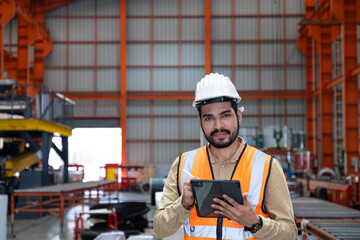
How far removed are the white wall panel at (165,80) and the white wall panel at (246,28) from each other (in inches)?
192

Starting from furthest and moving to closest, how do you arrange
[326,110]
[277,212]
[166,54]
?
[166,54] < [326,110] < [277,212]

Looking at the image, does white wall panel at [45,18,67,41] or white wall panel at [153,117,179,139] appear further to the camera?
white wall panel at [45,18,67,41]

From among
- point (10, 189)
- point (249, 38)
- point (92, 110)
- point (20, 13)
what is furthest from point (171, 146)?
point (10, 189)

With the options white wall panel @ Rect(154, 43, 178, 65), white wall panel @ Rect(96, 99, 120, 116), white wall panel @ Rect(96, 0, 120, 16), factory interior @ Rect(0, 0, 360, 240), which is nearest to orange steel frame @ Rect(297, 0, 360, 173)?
factory interior @ Rect(0, 0, 360, 240)

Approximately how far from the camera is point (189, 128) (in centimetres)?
2944

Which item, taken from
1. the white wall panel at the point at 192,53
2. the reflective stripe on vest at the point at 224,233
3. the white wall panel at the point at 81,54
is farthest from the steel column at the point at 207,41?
the reflective stripe on vest at the point at 224,233

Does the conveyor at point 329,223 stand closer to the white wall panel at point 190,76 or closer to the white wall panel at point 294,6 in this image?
the white wall panel at point 190,76

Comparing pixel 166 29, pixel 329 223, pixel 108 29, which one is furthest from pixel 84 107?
pixel 329 223

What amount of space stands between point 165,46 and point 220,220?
90.4ft

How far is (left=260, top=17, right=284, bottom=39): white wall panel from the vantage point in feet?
96.1

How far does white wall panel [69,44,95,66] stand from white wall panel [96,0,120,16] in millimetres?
2411

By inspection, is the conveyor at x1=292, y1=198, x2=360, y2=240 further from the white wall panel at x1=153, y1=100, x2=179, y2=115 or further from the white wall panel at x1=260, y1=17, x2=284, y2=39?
the white wall panel at x1=260, y1=17, x2=284, y2=39

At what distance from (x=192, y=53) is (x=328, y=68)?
8755 millimetres

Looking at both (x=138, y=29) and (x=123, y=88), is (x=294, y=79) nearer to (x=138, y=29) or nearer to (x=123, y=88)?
(x=138, y=29)
